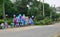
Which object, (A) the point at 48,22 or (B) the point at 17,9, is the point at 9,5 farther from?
(A) the point at 48,22

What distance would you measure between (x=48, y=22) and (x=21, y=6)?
13995 mm

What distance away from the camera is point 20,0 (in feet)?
199

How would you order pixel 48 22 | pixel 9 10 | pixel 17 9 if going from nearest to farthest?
pixel 48 22 < pixel 9 10 < pixel 17 9

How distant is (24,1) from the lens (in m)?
60.4

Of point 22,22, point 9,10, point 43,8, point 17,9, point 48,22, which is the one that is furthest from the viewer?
point 43,8

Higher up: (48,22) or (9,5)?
(9,5)

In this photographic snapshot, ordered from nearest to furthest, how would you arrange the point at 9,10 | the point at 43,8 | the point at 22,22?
the point at 22,22
the point at 9,10
the point at 43,8

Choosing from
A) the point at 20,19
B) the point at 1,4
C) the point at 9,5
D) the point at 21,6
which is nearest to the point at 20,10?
the point at 21,6

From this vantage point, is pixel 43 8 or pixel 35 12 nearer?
pixel 35 12

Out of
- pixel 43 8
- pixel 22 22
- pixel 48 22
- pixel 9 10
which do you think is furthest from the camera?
pixel 43 8

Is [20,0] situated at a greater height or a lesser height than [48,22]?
greater

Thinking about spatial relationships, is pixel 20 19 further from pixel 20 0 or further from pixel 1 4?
pixel 20 0

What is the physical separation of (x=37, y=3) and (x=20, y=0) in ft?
14.8

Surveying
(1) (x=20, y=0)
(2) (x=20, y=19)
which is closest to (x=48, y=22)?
(2) (x=20, y=19)
